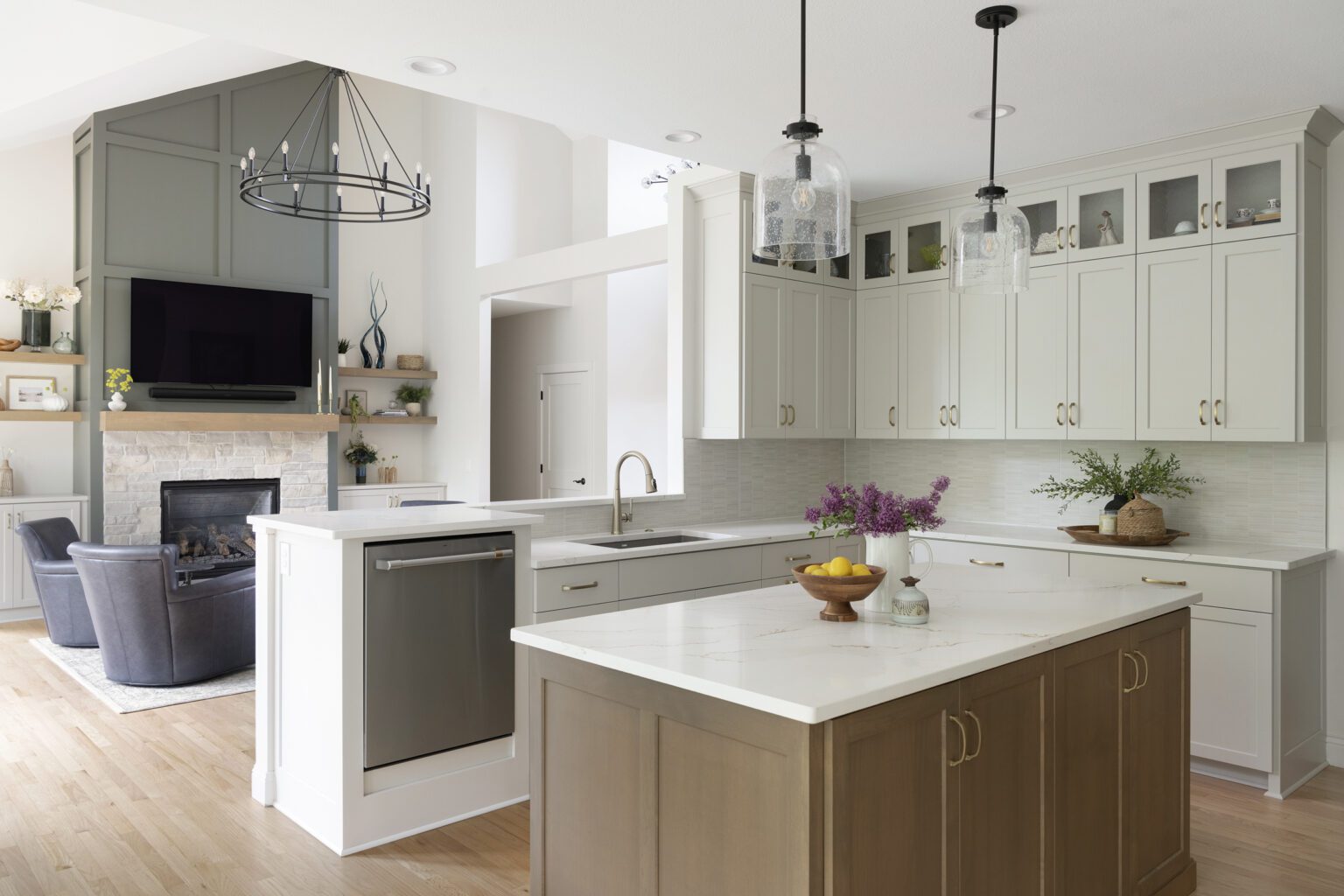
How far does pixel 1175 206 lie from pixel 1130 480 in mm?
1229

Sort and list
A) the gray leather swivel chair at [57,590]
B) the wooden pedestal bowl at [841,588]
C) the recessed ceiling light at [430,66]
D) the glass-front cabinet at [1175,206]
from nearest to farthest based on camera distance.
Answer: the wooden pedestal bowl at [841,588], the recessed ceiling light at [430,66], the glass-front cabinet at [1175,206], the gray leather swivel chair at [57,590]

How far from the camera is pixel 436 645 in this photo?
3.31m

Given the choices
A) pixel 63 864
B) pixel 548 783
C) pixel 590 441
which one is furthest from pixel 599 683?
pixel 590 441

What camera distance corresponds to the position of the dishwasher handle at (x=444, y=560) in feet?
10.3

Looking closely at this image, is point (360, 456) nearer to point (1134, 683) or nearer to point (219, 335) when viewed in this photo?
point (219, 335)

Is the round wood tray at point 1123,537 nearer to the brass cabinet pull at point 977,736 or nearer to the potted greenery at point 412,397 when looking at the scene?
the brass cabinet pull at point 977,736

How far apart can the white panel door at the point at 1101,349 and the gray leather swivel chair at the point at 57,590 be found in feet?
19.0

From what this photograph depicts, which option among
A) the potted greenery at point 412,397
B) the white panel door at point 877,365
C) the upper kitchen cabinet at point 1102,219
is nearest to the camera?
the upper kitchen cabinet at point 1102,219

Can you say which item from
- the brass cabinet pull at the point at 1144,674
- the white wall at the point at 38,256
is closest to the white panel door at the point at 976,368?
the brass cabinet pull at the point at 1144,674

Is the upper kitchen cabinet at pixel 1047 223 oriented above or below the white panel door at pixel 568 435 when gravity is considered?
above

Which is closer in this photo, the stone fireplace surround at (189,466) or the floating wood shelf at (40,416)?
the floating wood shelf at (40,416)

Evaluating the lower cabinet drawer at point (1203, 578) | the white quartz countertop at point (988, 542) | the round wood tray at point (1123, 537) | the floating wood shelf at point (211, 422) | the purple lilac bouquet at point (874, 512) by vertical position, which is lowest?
the lower cabinet drawer at point (1203, 578)

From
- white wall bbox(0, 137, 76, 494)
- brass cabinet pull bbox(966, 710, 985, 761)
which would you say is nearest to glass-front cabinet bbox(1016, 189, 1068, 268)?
brass cabinet pull bbox(966, 710, 985, 761)

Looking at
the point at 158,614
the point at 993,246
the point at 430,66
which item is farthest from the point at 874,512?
the point at 158,614
